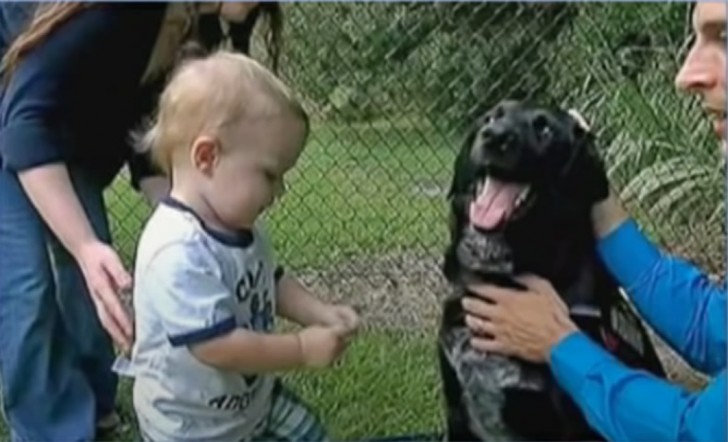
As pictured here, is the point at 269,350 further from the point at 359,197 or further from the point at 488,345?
the point at 359,197

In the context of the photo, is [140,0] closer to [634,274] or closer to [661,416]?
[634,274]

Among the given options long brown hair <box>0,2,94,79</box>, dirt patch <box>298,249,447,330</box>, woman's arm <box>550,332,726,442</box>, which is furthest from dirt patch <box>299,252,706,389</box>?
woman's arm <box>550,332,726,442</box>

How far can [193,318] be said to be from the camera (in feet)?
6.03

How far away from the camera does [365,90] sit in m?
3.04

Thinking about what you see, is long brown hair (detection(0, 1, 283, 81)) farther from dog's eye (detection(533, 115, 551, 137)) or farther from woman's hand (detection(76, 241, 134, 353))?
dog's eye (detection(533, 115, 551, 137))

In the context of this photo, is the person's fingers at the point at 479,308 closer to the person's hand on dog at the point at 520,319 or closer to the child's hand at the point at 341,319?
the person's hand on dog at the point at 520,319

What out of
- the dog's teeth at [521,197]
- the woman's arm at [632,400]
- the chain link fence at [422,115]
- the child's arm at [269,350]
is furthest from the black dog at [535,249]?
the chain link fence at [422,115]

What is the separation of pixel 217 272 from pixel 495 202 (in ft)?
1.30

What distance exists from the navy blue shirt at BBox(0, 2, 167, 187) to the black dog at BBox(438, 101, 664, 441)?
48 centimetres

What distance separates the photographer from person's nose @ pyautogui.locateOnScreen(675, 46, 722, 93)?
1.85 meters

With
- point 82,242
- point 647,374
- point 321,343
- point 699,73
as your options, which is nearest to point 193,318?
point 321,343

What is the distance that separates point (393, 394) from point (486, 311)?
870 millimetres

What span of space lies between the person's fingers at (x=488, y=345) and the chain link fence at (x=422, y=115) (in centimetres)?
61

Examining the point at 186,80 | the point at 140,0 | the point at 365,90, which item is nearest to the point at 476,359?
the point at 186,80
